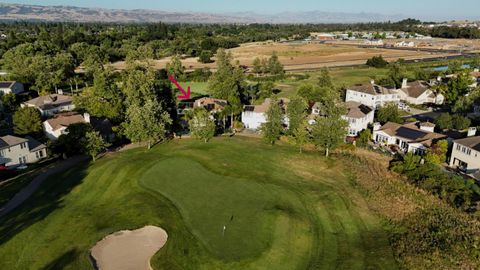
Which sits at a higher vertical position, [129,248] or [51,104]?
[51,104]

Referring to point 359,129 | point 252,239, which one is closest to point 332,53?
point 359,129

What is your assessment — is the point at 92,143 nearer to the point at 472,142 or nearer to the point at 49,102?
the point at 49,102

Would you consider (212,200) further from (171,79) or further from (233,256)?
(171,79)

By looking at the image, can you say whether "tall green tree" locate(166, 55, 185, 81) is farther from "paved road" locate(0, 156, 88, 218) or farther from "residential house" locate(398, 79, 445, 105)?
"paved road" locate(0, 156, 88, 218)

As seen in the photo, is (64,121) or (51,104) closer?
(64,121)

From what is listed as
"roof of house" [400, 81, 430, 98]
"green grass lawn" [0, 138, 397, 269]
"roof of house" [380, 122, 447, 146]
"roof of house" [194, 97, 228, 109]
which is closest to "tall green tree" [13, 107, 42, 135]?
"green grass lawn" [0, 138, 397, 269]

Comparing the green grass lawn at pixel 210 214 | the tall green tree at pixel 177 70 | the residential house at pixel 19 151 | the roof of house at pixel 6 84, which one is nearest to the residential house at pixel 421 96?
the green grass lawn at pixel 210 214

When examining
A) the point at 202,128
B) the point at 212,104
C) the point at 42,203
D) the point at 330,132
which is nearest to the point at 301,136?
the point at 330,132
